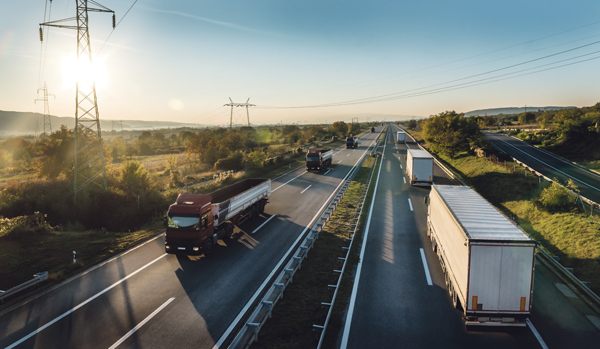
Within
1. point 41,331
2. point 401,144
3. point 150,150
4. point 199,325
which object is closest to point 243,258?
point 199,325

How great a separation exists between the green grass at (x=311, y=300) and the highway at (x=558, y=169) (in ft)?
65.3

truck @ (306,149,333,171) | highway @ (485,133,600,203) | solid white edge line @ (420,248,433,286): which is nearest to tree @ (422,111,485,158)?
highway @ (485,133,600,203)

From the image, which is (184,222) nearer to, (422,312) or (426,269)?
(422,312)

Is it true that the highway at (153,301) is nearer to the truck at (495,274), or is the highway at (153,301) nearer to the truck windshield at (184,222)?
the truck windshield at (184,222)

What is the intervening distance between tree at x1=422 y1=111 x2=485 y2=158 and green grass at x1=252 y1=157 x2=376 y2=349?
111 feet

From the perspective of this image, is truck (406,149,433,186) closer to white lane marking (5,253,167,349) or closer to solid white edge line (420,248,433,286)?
solid white edge line (420,248,433,286)

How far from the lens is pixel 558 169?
1275 inches

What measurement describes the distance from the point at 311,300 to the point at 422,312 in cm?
386

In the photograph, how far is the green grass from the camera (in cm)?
877

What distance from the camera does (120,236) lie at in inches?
706

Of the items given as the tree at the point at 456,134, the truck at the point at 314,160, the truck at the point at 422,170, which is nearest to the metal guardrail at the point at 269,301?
the truck at the point at 422,170

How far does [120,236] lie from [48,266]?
14.7 feet

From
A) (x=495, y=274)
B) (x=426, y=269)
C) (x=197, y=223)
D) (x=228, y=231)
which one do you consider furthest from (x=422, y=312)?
(x=228, y=231)

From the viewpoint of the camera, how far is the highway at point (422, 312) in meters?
→ 8.67
